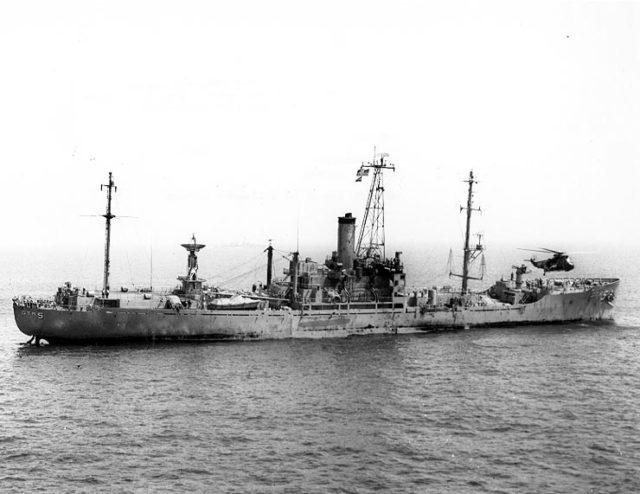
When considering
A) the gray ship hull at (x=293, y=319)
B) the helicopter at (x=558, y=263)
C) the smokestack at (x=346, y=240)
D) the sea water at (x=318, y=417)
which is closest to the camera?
the sea water at (x=318, y=417)

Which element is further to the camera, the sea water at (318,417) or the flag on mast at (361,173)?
the flag on mast at (361,173)

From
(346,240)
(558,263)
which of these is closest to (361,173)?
(346,240)

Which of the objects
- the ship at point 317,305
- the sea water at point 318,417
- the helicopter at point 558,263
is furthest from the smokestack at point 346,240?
the helicopter at point 558,263

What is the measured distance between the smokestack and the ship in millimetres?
79

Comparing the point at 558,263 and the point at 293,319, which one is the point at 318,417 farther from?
the point at 558,263

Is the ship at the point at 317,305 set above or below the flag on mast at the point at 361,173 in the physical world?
below

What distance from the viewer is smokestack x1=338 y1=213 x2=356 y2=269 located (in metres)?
52.2

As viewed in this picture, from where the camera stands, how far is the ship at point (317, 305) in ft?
143

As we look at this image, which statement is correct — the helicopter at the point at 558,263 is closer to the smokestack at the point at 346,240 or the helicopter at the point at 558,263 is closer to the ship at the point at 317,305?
the ship at the point at 317,305

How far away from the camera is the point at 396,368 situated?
128 feet

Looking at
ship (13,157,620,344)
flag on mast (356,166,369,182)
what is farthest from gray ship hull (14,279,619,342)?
flag on mast (356,166,369,182)

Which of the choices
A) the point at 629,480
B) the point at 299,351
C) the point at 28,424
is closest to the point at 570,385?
the point at 629,480

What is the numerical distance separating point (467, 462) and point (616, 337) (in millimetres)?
30753

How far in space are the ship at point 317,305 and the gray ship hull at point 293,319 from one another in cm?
7
